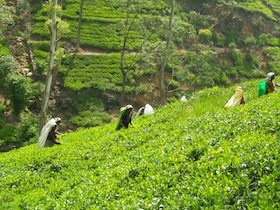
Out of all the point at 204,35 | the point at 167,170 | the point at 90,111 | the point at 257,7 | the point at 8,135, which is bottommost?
the point at 8,135

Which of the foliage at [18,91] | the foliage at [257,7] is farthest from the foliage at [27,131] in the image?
the foliage at [257,7]

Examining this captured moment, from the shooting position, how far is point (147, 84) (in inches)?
1674

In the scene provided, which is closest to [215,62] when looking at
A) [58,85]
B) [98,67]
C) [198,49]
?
[198,49]

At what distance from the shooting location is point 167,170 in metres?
7.37

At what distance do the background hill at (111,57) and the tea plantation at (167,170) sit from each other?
42.0 feet

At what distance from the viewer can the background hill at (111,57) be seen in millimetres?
32281

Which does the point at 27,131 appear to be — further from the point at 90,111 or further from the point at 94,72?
the point at 94,72

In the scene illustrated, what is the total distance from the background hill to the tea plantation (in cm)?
1281

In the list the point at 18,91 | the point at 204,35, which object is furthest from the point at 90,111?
the point at 204,35

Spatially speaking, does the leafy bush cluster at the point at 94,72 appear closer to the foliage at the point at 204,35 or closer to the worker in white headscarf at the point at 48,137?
the foliage at the point at 204,35

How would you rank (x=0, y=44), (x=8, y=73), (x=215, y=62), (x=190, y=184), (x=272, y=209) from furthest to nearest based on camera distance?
(x=215, y=62)
(x=0, y=44)
(x=8, y=73)
(x=190, y=184)
(x=272, y=209)

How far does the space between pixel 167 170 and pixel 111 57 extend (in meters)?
36.6

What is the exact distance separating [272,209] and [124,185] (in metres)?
3.36

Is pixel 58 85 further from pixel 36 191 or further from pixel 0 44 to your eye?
pixel 36 191
